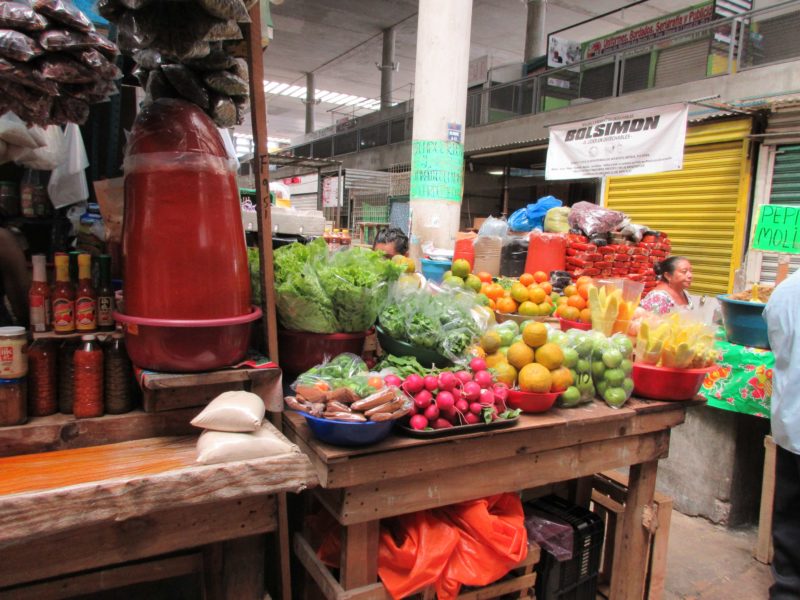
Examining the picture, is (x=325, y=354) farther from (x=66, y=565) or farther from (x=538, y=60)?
(x=538, y=60)

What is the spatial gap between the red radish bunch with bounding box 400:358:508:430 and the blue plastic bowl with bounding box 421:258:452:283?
212 cm

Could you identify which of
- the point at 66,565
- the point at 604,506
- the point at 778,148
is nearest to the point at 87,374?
the point at 66,565

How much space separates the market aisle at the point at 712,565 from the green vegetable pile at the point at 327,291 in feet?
8.45

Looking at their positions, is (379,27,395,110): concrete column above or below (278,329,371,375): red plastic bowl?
above

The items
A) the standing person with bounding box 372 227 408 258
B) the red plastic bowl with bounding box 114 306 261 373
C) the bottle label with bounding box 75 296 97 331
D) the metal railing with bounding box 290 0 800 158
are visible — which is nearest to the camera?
the red plastic bowl with bounding box 114 306 261 373

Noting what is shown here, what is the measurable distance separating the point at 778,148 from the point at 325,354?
21.7 ft

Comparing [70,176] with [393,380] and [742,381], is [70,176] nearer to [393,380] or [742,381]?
[393,380]

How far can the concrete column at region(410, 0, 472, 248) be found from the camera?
525cm

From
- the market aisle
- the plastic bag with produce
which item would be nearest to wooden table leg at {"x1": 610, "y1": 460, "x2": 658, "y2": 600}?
the plastic bag with produce

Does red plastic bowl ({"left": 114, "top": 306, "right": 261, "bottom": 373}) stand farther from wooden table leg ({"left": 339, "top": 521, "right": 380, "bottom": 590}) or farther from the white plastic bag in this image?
wooden table leg ({"left": 339, "top": 521, "right": 380, "bottom": 590})

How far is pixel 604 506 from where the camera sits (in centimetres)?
281

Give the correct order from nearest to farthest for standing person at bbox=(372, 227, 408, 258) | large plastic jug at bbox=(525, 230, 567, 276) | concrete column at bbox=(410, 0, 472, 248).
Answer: large plastic jug at bbox=(525, 230, 567, 276) < concrete column at bbox=(410, 0, 472, 248) < standing person at bbox=(372, 227, 408, 258)

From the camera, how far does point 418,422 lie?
5.80 ft

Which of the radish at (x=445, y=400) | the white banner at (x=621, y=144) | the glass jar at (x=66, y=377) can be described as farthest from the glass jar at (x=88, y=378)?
the white banner at (x=621, y=144)
